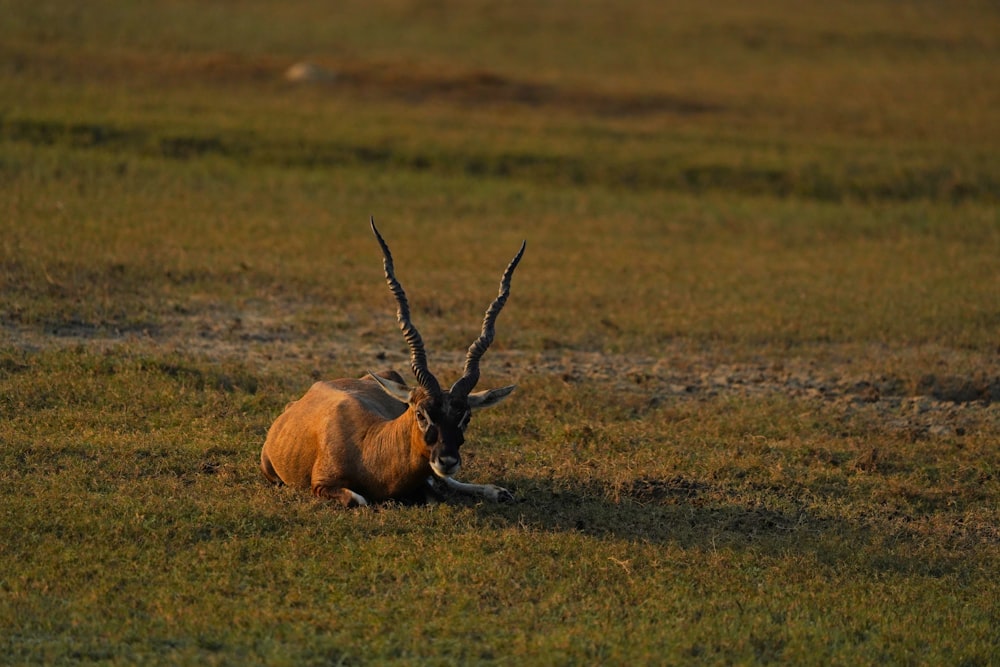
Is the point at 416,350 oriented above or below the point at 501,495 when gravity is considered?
above

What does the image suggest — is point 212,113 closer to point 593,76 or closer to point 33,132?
point 33,132

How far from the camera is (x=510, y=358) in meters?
13.8

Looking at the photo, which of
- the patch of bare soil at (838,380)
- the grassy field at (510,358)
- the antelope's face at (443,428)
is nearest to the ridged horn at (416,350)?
the antelope's face at (443,428)

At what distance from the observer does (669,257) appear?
19.5 m

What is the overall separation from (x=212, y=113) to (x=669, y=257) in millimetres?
11348

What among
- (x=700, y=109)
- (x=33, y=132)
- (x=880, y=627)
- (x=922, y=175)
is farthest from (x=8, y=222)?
(x=700, y=109)

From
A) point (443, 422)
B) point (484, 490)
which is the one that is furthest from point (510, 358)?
point (443, 422)

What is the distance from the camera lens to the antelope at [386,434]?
28.7ft

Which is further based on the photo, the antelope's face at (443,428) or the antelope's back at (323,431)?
the antelope's back at (323,431)

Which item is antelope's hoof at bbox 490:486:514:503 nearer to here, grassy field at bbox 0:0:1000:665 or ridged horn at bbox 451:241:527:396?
grassy field at bbox 0:0:1000:665

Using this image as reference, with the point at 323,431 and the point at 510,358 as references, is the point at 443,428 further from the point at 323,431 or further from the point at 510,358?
the point at 510,358

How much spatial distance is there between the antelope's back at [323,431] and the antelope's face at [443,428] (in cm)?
83

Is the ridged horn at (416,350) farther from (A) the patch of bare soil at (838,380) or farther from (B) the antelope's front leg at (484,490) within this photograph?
(A) the patch of bare soil at (838,380)

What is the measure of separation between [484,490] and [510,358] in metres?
4.30
